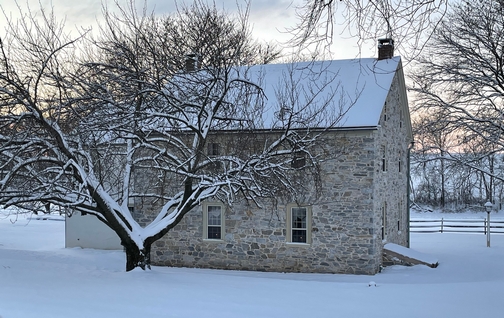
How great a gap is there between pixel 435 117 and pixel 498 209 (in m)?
27.0

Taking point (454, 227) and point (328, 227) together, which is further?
point (454, 227)

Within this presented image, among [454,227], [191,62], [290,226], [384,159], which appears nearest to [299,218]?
[290,226]

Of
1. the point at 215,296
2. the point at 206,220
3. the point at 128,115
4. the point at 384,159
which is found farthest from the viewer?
the point at 384,159

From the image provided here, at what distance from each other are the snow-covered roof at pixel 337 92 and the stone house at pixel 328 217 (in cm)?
4

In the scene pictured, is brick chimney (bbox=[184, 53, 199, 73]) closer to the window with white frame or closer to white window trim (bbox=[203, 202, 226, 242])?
white window trim (bbox=[203, 202, 226, 242])

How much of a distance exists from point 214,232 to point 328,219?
13.1 ft

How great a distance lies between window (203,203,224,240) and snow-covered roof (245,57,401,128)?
3641 mm

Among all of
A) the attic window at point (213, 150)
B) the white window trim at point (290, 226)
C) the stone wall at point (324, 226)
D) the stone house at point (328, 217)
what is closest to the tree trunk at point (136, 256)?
the stone wall at point (324, 226)

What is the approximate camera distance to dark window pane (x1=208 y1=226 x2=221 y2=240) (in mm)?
16594

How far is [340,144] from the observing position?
15.1 metres

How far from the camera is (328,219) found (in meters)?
15.2

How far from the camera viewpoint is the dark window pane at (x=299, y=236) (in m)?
15.6

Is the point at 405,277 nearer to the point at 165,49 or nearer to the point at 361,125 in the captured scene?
the point at 361,125

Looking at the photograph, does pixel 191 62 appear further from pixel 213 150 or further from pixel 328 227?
pixel 328 227
